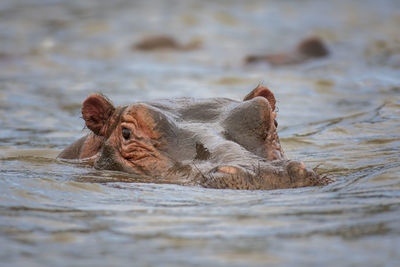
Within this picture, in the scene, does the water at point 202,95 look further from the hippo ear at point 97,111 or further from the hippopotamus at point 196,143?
the hippo ear at point 97,111

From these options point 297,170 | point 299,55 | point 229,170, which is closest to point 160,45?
point 299,55

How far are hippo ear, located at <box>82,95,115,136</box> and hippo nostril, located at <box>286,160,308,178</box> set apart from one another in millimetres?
2494

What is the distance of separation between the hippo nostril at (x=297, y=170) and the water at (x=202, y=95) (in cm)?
13

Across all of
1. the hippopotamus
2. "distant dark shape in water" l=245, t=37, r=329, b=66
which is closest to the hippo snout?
the hippopotamus

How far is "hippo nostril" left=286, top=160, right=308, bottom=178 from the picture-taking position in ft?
18.8

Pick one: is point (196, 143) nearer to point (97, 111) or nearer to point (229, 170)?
point (229, 170)

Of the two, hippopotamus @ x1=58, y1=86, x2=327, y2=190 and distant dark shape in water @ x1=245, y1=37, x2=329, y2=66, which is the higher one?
distant dark shape in water @ x1=245, y1=37, x2=329, y2=66

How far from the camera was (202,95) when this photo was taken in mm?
15680

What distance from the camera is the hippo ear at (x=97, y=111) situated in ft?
25.0

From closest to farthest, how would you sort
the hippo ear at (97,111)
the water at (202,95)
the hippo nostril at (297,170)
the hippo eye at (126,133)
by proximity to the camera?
1. the water at (202,95)
2. the hippo nostril at (297,170)
3. the hippo eye at (126,133)
4. the hippo ear at (97,111)

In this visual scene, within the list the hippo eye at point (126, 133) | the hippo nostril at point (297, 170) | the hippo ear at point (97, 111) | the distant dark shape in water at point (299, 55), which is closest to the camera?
the hippo nostril at point (297, 170)

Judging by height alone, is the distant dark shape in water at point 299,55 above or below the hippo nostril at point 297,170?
above

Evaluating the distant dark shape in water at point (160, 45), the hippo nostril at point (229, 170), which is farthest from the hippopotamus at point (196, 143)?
the distant dark shape in water at point (160, 45)

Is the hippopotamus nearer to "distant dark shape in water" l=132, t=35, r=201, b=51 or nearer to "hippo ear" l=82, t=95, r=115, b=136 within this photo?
"hippo ear" l=82, t=95, r=115, b=136
